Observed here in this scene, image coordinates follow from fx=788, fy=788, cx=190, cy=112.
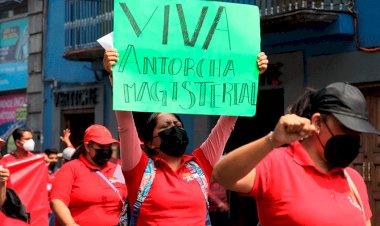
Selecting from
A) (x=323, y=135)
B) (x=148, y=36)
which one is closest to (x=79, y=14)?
(x=148, y=36)

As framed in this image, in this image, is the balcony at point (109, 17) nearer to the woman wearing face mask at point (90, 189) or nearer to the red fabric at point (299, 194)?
the woman wearing face mask at point (90, 189)

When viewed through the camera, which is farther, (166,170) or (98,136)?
(98,136)

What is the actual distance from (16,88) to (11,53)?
0.91m

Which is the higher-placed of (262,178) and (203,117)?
(203,117)

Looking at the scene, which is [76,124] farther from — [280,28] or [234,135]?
[280,28]

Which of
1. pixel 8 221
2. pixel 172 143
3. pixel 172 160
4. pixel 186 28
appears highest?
pixel 186 28

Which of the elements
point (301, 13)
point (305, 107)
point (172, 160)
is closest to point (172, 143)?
point (172, 160)

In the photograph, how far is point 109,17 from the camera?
1445 centimetres

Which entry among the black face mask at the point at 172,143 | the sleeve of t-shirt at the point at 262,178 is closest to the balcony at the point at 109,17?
the black face mask at the point at 172,143

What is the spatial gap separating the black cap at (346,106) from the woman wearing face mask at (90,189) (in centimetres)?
321

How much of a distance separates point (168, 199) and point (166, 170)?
0.73ft

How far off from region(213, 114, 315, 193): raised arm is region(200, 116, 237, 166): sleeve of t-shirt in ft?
5.21

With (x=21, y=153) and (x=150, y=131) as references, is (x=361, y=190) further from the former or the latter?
(x=21, y=153)

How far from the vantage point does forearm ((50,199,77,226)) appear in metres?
5.77
